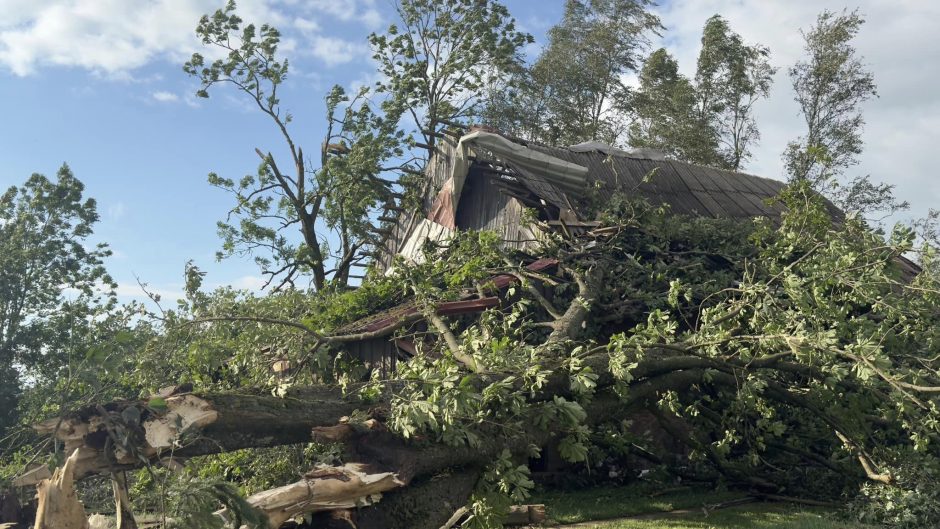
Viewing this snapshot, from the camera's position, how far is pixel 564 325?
27.9 feet

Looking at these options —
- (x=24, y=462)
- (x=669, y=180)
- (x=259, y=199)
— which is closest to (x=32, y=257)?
(x=259, y=199)

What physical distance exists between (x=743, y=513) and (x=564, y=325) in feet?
8.46

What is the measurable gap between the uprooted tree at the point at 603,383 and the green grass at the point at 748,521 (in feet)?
1.65

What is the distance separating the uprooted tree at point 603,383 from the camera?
5.09m

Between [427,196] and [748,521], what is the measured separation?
25.1 feet

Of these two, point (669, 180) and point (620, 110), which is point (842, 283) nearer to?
point (669, 180)

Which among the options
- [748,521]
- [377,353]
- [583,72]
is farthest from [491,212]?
[583,72]

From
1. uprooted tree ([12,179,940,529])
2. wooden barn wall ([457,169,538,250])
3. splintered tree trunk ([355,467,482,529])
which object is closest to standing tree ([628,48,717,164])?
wooden barn wall ([457,169,538,250])

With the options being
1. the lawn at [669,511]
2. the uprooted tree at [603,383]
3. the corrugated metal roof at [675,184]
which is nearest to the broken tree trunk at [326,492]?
the uprooted tree at [603,383]

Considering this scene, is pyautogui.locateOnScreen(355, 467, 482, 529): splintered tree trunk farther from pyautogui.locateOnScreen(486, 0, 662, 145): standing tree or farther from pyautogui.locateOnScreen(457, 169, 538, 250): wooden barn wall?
pyautogui.locateOnScreen(486, 0, 662, 145): standing tree

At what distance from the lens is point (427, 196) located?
13297 mm

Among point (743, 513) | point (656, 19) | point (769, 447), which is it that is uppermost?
point (656, 19)

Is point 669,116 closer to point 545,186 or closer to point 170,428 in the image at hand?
point 545,186

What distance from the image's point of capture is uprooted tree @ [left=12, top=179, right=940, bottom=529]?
5090mm
